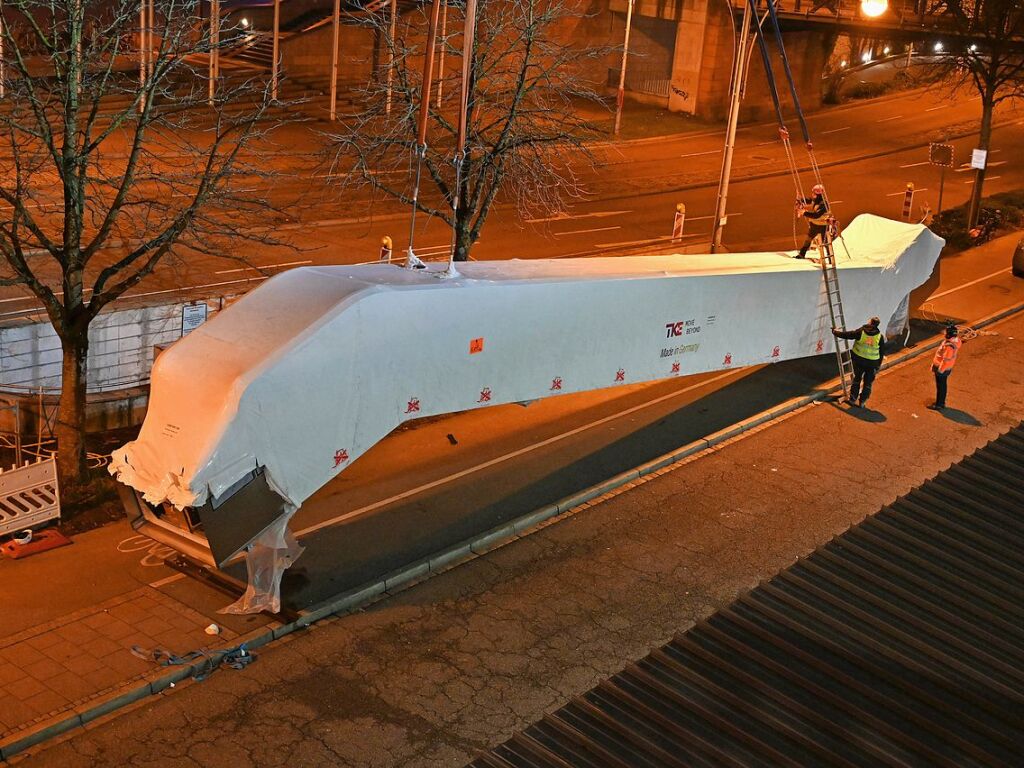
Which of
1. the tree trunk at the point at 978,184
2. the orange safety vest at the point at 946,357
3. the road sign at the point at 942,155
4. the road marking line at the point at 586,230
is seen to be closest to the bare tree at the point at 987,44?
the tree trunk at the point at 978,184

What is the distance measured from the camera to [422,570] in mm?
14719

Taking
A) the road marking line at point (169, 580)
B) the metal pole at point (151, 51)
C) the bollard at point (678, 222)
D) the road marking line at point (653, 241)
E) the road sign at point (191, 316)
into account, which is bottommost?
the road marking line at point (169, 580)

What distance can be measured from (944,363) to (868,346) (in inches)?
60.4

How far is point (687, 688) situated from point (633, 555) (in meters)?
6.94

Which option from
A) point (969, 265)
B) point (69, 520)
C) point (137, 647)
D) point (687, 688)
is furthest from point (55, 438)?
point (969, 265)

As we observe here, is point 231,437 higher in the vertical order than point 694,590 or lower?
higher

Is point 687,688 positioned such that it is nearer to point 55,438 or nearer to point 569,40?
point 55,438

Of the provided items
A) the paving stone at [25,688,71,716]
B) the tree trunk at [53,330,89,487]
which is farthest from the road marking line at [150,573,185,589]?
the tree trunk at [53,330,89,487]

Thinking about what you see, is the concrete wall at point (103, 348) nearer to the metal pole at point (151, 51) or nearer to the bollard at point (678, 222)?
the metal pole at point (151, 51)

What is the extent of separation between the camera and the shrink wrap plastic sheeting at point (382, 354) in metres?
12.5

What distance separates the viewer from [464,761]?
37.1 ft

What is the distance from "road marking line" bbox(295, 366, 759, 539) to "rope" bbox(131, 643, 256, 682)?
2.70m

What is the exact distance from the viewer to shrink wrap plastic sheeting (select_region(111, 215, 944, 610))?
1254 cm

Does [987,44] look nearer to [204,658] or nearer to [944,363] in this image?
[944,363]
